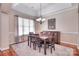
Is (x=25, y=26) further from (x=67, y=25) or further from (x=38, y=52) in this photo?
(x=67, y=25)

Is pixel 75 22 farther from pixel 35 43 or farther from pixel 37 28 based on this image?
pixel 35 43

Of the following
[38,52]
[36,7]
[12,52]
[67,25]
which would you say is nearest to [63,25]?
[67,25]

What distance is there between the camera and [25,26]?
1843 mm

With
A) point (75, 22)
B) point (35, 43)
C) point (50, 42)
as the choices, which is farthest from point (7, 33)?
point (75, 22)

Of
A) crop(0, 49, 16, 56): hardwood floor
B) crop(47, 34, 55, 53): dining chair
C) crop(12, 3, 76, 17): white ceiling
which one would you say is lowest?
crop(0, 49, 16, 56): hardwood floor

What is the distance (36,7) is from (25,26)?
1.82 ft

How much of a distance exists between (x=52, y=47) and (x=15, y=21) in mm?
1108

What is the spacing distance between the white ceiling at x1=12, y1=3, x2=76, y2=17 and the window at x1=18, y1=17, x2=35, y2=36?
20cm

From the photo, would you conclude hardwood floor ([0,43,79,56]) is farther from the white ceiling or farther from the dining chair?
the white ceiling

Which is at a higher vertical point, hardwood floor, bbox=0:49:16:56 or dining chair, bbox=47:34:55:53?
dining chair, bbox=47:34:55:53

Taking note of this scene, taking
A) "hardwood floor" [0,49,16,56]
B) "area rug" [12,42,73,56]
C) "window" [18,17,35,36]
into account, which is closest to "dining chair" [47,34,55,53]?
"area rug" [12,42,73,56]

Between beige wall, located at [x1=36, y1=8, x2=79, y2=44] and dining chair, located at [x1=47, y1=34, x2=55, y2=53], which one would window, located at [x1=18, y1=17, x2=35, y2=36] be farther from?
dining chair, located at [x1=47, y1=34, x2=55, y2=53]

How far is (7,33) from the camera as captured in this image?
1777 mm

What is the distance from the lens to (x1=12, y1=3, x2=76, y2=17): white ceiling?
1.71 m
